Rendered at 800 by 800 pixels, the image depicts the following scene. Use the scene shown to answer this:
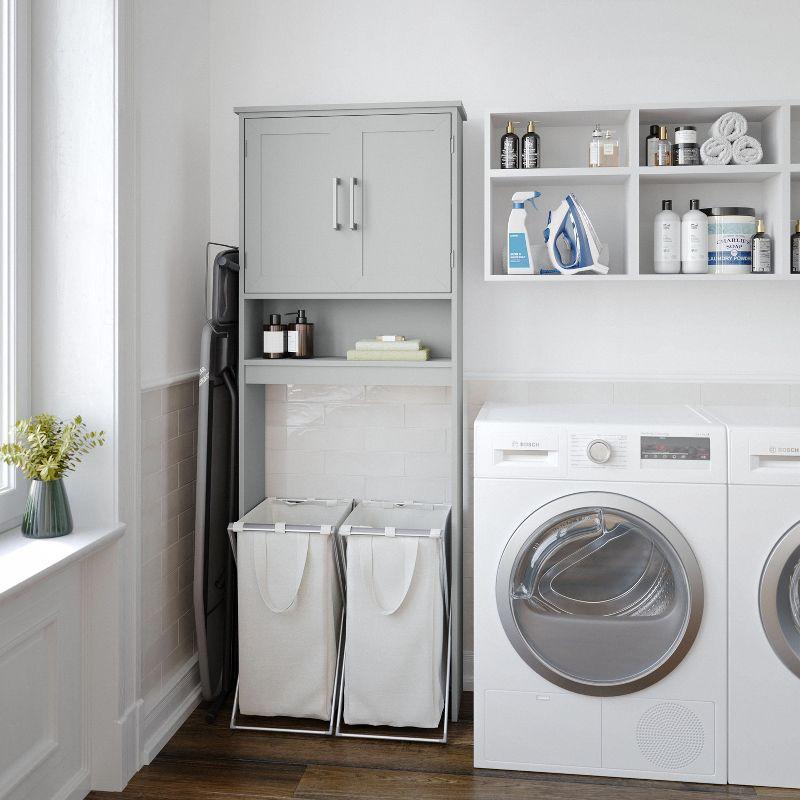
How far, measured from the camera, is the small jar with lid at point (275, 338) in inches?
108

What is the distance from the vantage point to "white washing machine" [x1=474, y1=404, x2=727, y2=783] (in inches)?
89.6

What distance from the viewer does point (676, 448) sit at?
228 cm

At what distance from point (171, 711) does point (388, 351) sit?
131 cm

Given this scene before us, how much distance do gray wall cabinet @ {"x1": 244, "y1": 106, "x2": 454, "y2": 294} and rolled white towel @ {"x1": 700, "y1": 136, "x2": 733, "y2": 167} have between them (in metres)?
0.77

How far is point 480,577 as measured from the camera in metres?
2.37

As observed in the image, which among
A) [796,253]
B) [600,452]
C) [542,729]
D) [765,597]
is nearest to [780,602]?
[765,597]

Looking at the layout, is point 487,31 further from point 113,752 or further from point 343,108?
point 113,752

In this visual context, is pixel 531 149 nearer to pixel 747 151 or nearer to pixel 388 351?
pixel 747 151

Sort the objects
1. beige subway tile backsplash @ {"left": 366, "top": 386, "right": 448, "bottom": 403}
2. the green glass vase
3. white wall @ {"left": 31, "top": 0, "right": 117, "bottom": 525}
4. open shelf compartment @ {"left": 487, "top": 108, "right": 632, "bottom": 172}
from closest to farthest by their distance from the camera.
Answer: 1. the green glass vase
2. white wall @ {"left": 31, "top": 0, "right": 117, "bottom": 525}
3. open shelf compartment @ {"left": 487, "top": 108, "right": 632, "bottom": 172}
4. beige subway tile backsplash @ {"left": 366, "top": 386, "right": 448, "bottom": 403}

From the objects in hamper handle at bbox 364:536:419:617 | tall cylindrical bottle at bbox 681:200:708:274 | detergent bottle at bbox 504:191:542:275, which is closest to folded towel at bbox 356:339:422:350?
detergent bottle at bbox 504:191:542:275

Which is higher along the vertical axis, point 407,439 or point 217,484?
point 407,439

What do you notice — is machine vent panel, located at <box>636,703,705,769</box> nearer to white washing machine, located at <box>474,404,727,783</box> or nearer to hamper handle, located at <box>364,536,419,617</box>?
white washing machine, located at <box>474,404,727,783</box>

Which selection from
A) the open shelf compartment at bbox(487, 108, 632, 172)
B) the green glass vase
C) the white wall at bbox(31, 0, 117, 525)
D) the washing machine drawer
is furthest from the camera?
the open shelf compartment at bbox(487, 108, 632, 172)

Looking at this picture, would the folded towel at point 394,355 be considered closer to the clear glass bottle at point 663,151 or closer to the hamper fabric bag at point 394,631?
the hamper fabric bag at point 394,631
